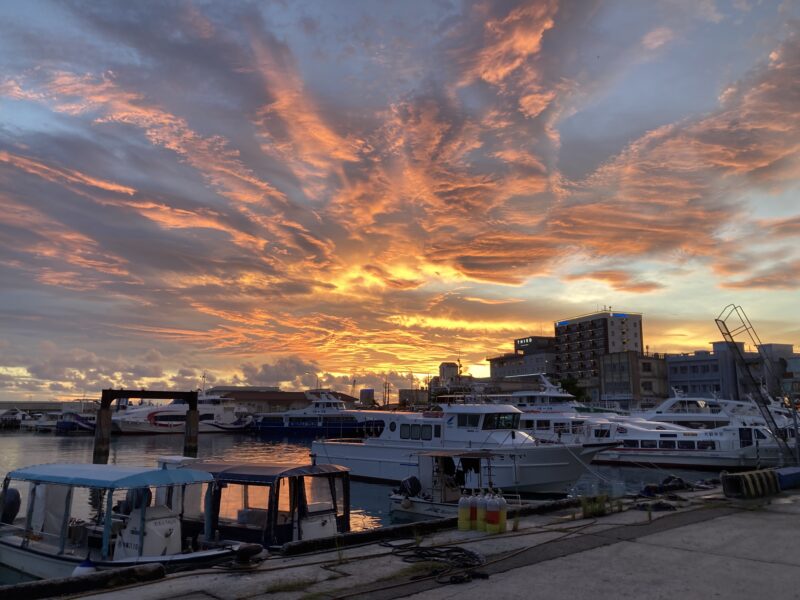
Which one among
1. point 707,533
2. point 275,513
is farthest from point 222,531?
point 707,533

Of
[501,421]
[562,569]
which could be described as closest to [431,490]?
[501,421]

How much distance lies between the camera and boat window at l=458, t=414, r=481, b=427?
99.4ft

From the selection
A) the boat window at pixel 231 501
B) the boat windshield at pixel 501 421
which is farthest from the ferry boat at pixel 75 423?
the boat window at pixel 231 501

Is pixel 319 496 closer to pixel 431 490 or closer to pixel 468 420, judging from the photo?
pixel 431 490

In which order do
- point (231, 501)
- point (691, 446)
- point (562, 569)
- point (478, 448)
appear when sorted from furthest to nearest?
1. point (691, 446)
2. point (478, 448)
3. point (231, 501)
4. point (562, 569)

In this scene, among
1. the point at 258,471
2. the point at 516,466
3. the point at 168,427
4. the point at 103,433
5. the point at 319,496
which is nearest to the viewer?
the point at 258,471

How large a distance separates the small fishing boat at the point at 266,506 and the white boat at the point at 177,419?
3350 inches

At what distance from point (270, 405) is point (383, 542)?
148345 mm

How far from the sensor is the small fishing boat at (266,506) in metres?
14.2

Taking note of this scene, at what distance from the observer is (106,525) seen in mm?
12758

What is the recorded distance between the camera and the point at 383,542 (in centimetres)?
1212

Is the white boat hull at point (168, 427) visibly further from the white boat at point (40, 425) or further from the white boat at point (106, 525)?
the white boat at point (106, 525)

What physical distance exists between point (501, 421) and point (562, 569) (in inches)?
813

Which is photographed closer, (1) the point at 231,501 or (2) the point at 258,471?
(1) the point at 231,501
